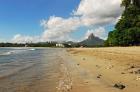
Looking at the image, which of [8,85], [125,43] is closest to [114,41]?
[125,43]

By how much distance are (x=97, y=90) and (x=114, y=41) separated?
85026mm

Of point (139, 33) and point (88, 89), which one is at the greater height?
point (139, 33)

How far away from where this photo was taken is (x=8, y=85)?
15.3m

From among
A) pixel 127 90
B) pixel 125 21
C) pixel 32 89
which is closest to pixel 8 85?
pixel 32 89

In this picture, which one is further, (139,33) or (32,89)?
(139,33)

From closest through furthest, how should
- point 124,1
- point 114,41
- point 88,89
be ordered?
point 88,89 < point 124,1 < point 114,41

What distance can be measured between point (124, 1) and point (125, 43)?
67316 millimetres

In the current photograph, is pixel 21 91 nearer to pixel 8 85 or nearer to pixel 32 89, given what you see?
pixel 32 89

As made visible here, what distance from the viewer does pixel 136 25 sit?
87625 millimetres

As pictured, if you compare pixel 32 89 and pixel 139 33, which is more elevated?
pixel 139 33

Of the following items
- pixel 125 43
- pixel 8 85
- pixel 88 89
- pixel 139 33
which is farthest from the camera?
pixel 125 43

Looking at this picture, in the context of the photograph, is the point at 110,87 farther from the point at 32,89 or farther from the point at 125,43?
the point at 125,43

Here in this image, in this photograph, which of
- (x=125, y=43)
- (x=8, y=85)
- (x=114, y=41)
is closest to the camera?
(x=8, y=85)

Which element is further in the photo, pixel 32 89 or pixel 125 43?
pixel 125 43
